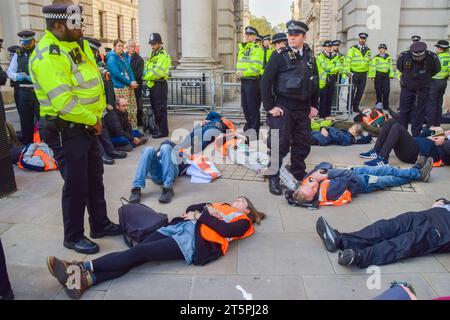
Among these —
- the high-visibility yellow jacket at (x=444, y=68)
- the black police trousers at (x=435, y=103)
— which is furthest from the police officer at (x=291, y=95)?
the high-visibility yellow jacket at (x=444, y=68)

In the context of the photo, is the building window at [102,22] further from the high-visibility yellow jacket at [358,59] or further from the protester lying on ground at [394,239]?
the protester lying on ground at [394,239]

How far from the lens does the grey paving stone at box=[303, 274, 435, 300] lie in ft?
11.3

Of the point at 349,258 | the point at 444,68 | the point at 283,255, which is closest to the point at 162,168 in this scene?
the point at 283,255

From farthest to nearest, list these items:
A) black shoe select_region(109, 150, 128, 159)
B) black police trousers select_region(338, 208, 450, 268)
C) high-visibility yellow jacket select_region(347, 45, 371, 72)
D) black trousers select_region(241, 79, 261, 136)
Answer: high-visibility yellow jacket select_region(347, 45, 371, 72), black trousers select_region(241, 79, 261, 136), black shoe select_region(109, 150, 128, 159), black police trousers select_region(338, 208, 450, 268)

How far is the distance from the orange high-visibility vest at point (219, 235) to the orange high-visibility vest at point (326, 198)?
3.95 ft

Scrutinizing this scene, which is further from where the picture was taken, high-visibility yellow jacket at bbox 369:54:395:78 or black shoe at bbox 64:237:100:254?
high-visibility yellow jacket at bbox 369:54:395:78

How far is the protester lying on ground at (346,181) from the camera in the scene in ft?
17.8

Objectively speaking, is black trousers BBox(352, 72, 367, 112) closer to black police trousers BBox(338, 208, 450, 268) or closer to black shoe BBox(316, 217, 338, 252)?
black police trousers BBox(338, 208, 450, 268)

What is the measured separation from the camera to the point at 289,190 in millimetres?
5629

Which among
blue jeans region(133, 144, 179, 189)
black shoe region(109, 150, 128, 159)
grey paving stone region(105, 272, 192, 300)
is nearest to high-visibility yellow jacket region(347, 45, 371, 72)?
black shoe region(109, 150, 128, 159)

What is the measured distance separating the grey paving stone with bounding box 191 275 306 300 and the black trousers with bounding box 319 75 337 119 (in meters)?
8.40

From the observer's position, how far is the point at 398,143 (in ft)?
23.6

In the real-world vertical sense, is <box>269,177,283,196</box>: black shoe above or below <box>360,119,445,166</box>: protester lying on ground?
below

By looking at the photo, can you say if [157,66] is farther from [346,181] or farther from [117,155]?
[346,181]
